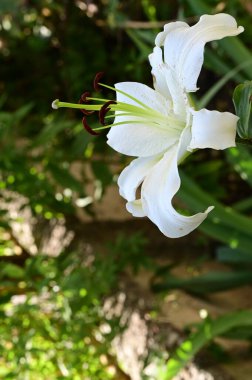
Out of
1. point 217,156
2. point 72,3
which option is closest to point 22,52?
point 72,3

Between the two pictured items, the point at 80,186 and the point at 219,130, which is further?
the point at 80,186

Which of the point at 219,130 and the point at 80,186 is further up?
the point at 219,130

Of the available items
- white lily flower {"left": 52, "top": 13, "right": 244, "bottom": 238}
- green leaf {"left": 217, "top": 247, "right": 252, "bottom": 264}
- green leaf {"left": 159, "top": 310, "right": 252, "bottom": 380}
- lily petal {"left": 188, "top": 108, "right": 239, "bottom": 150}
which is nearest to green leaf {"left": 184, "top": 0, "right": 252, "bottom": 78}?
green leaf {"left": 217, "top": 247, "right": 252, "bottom": 264}

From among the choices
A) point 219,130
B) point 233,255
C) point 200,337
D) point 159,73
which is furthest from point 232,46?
point 219,130

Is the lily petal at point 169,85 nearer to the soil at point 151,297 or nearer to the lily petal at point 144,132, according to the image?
the lily petal at point 144,132

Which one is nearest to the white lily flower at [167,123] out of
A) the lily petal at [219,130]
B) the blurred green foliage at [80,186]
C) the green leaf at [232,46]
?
the lily petal at [219,130]

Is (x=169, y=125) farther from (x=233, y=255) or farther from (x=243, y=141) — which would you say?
(x=233, y=255)

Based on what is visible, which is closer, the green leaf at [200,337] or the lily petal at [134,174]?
the lily petal at [134,174]

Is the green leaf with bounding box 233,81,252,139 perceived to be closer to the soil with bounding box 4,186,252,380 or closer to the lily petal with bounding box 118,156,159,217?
the lily petal with bounding box 118,156,159,217
